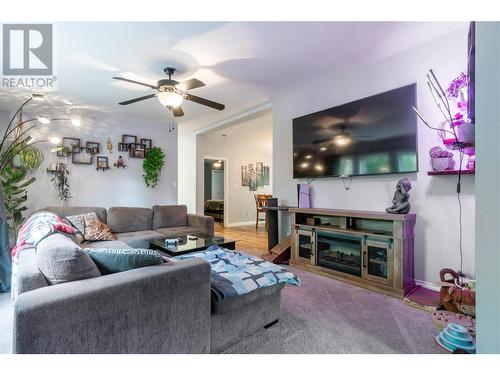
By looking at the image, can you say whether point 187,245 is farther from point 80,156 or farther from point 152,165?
point 80,156

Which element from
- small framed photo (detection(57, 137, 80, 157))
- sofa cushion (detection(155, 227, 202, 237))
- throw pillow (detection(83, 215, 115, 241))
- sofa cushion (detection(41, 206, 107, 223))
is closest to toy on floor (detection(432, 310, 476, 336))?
sofa cushion (detection(155, 227, 202, 237))

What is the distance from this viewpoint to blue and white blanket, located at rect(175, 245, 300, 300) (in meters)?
1.59

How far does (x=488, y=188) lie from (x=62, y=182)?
539cm

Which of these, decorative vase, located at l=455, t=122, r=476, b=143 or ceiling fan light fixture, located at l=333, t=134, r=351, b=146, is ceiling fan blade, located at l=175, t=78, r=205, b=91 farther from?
decorative vase, located at l=455, t=122, r=476, b=143

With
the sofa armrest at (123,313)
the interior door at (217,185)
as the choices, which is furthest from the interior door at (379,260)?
the interior door at (217,185)

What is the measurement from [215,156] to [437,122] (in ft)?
17.8

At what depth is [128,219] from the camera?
12.9 feet

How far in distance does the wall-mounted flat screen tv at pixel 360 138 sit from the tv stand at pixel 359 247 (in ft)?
1.87

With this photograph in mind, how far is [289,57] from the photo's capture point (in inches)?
108

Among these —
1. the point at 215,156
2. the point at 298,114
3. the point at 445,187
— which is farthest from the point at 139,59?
the point at 215,156

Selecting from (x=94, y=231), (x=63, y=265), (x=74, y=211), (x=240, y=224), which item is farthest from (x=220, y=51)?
(x=240, y=224)

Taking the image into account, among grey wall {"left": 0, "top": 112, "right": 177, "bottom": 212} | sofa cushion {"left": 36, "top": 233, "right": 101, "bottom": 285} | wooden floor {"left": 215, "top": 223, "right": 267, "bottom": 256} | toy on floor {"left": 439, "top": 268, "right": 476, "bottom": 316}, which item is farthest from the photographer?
wooden floor {"left": 215, "top": 223, "right": 267, "bottom": 256}

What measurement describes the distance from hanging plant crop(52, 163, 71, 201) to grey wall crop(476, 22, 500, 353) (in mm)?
5341
